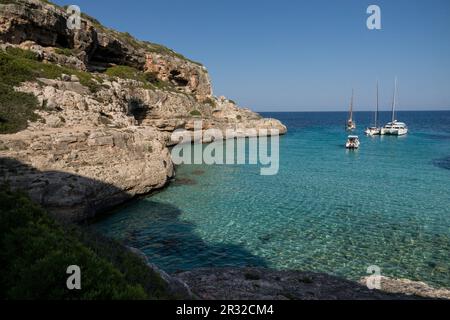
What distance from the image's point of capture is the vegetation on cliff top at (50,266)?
19.3ft

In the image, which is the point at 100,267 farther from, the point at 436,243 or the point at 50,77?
the point at 50,77

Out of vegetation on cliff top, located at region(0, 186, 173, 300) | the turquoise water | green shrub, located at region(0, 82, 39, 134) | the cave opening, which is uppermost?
the cave opening

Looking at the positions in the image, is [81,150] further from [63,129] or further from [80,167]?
[63,129]

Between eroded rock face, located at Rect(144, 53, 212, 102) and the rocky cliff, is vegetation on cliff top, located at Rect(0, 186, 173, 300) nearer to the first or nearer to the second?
the rocky cliff

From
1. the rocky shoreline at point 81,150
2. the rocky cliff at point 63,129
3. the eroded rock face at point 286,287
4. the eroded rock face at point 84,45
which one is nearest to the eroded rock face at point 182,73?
the eroded rock face at point 84,45

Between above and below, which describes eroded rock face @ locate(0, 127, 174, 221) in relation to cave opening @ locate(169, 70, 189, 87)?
below

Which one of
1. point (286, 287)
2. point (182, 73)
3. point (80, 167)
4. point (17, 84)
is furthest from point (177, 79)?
point (286, 287)

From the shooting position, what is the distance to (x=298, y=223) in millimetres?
19734

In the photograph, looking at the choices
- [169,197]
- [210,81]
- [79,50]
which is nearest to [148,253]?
[169,197]

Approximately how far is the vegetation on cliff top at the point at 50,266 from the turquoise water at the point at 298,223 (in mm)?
6640

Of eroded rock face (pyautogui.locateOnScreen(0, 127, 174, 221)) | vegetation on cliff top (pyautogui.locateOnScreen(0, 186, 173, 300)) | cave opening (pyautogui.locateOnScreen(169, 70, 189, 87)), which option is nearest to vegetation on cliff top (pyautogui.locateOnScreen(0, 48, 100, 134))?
eroded rock face (pyautogui.locateOnScreen(0, 127, 174, 221))

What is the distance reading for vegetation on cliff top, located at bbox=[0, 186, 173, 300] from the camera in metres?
5.88

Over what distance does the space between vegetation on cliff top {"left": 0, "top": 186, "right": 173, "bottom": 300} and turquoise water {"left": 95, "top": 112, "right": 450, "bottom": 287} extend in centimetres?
664
